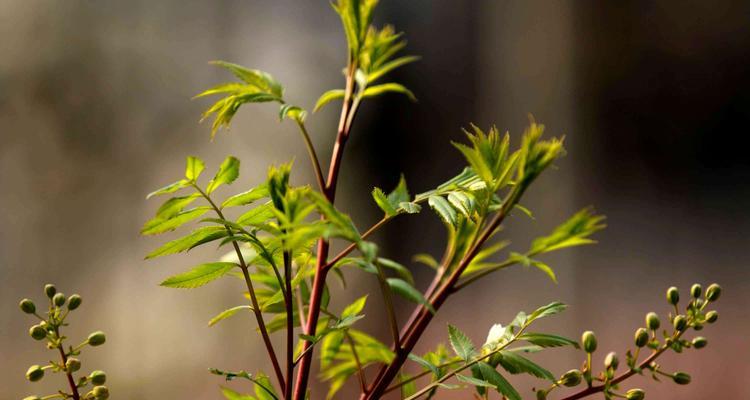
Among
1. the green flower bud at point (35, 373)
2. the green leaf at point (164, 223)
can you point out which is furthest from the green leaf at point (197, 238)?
the green flower bud at point (35, 373)

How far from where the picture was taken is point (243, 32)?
172cm

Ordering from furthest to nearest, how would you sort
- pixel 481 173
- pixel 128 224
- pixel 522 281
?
pixel 522 281
pixel 128 224
pixel 481 173

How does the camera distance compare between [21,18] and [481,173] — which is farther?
[21,18]

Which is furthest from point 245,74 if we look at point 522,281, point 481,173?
point 522,281

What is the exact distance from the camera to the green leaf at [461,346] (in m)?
0.44

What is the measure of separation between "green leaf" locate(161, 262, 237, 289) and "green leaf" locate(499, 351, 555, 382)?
0.17 metres

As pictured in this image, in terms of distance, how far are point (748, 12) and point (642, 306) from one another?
71cm

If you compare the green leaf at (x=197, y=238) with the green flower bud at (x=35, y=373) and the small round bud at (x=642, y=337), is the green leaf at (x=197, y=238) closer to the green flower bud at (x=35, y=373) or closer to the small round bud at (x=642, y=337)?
the green flower bud at (x=35, y=373)

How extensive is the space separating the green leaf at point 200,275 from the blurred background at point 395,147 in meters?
1.26

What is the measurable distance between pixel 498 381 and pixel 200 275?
0.62 feet

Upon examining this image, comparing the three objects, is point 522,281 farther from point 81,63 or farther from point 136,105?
point 81,63

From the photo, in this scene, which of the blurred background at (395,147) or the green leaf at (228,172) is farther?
the blurred background at (395,147)

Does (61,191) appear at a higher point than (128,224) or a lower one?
higher

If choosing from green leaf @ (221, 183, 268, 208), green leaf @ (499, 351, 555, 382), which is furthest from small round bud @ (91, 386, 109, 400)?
green leaf @ (499, 351, 555, 382)
